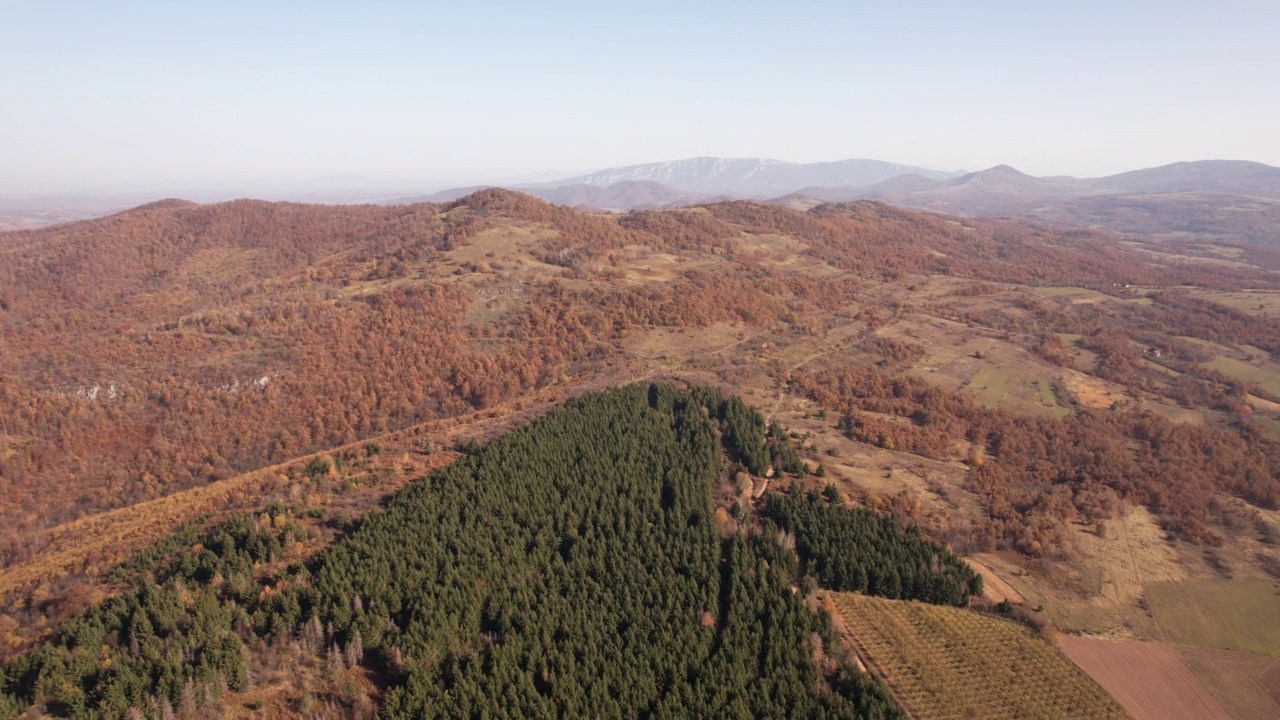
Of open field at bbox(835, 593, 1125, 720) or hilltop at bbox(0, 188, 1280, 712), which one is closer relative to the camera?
open field at bbox(835, 593, 1125, 720)

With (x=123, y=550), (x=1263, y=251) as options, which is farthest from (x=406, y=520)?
(x=1263, y=251)

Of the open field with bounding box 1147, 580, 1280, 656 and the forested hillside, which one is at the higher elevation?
the forested hillside

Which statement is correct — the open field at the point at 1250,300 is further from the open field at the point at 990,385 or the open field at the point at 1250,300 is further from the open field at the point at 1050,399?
the open field at the point at 990,385

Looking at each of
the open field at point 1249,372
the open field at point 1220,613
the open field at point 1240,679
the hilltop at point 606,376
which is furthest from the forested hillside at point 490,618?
the open field at point 1249,372

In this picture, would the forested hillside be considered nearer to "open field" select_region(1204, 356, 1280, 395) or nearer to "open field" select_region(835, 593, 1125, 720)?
"open field" select_region(835, 593, 1125, 720)

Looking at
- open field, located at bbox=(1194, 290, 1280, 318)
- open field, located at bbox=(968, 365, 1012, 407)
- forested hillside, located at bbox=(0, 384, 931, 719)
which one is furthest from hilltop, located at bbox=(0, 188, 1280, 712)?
forested hillside, located at bbox=(0, 384, 931, 719)

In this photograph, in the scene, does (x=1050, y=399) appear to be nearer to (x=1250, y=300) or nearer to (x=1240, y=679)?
(x=1240, y=679)

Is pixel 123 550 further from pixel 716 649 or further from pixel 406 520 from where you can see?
pixel 716 649

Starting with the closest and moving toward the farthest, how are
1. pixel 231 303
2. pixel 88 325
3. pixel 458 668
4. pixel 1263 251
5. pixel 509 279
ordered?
pixel 458 668 < pixel 88 325 < pixel 231 303 < pixel 509 279 < pixel 1263 251
